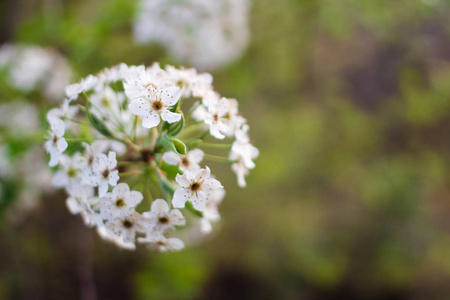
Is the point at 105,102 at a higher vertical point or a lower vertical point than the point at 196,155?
higher

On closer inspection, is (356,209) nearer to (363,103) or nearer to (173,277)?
(363,103)

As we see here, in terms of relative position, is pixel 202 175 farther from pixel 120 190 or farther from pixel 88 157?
pixel 88 157

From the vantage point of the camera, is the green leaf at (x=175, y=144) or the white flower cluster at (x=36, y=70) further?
the white flower cluster at (x=36, y=70)

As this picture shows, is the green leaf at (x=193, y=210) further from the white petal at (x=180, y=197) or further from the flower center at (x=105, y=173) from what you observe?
the flower center at (x=105, y=173)

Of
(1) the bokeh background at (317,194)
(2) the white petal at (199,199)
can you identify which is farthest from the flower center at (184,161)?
(1) the bokeh background at (317,194)

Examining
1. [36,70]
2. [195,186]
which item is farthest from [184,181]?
[36,70]
